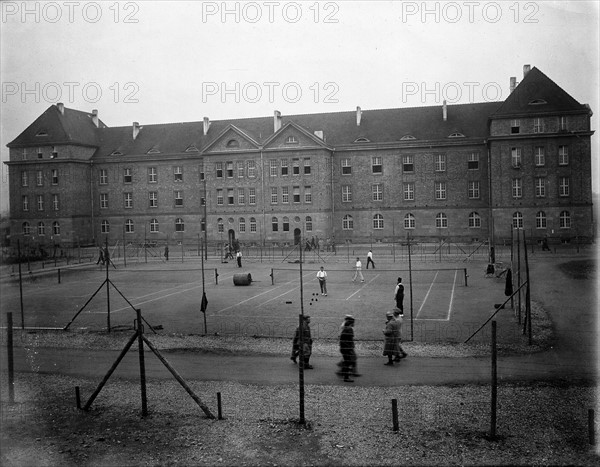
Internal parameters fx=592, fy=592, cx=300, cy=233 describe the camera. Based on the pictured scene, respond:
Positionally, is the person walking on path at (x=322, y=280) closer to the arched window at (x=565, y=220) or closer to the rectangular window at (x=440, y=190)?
the arched window at (x=565, y=220)

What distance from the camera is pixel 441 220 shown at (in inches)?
2721

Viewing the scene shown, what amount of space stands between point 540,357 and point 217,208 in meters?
59.5

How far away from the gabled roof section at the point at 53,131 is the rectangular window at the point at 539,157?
54.7m

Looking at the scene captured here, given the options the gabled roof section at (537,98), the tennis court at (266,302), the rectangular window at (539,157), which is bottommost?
the tennis court at (266,302)

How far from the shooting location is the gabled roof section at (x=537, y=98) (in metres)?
59.9

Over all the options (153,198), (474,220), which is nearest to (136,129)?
(153,198)

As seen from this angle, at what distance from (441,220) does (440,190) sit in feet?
11.6

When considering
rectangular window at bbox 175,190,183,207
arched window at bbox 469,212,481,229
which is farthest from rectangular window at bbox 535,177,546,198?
rectangular window at bbox 175,190,183,207

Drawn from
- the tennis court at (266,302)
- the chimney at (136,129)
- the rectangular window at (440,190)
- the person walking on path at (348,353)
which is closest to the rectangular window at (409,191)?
the rectangular window at (440,190)

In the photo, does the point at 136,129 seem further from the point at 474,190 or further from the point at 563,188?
the point at 563,188

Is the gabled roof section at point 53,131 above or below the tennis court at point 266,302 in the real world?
above

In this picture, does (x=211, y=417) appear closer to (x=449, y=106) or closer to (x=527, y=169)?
(x=527, y=169)

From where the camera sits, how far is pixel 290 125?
69.4m

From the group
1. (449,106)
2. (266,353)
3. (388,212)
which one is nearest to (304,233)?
(388,212)
